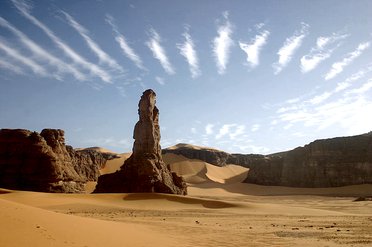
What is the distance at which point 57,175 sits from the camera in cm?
3219

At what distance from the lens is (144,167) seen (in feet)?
105

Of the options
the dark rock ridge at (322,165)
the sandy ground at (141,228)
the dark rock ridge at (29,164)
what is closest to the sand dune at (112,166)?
the dark rock ridge at (322,165)

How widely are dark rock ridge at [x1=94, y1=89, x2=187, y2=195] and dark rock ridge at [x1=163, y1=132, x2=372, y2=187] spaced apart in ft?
110

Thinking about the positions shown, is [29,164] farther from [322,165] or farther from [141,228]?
[322,165]

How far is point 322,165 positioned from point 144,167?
1513 inches

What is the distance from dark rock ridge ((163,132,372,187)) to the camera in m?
57.6

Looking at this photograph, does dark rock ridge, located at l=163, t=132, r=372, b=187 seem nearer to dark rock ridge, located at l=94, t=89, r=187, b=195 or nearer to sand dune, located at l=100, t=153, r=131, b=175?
sand dune, located at l=100, t=153, r=131, b=175

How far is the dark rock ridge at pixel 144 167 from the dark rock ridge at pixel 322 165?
1323 inches

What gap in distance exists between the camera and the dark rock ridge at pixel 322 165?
5759cm

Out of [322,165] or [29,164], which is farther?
[322,165]

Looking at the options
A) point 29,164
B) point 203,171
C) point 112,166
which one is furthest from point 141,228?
point 203,171

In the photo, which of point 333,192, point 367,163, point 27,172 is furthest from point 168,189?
point 367,163

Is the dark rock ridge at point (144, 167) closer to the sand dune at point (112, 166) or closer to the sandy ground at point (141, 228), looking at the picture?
the sandy ground at point (141, 228)

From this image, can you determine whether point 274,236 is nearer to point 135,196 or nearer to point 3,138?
point 135,196
